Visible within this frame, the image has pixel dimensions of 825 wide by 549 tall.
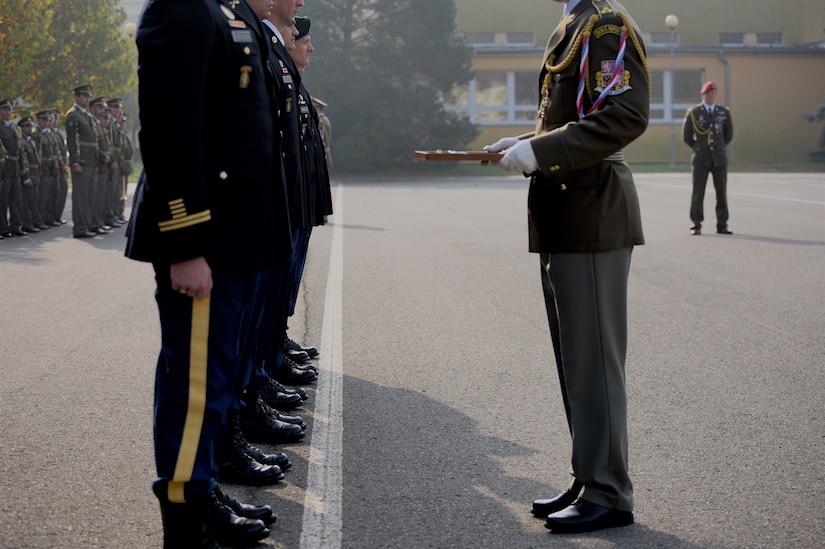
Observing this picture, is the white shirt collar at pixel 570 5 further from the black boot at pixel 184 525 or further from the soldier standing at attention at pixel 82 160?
the soldier standing at attention at pixel 82 160

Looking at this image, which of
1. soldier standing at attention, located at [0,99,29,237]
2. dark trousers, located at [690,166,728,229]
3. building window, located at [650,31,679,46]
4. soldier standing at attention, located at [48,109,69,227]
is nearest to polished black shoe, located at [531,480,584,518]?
dark trousers, located at [690,166,728,229]

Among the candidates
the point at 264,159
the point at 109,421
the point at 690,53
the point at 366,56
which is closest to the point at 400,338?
the point at 109,421

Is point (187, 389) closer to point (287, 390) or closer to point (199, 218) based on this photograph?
point (199, 218)

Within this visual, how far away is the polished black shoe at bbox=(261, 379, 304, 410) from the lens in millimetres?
5875

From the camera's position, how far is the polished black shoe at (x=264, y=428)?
206 inches

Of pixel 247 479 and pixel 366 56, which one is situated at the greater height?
pixel 366 56

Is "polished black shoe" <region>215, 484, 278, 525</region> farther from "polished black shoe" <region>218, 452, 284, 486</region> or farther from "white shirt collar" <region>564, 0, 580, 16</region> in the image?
"white shirt collar" <region>564, 0, 580, 16</region>

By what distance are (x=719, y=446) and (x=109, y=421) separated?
2981 mm

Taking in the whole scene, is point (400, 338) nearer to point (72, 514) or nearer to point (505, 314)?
point (505, 314)

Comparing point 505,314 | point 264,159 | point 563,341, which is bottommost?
point 505,314

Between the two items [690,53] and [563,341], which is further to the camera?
[690,53]

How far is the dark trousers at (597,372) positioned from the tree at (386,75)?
35.8 meters

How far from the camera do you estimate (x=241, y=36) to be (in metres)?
3.57

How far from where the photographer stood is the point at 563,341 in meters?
4.11
